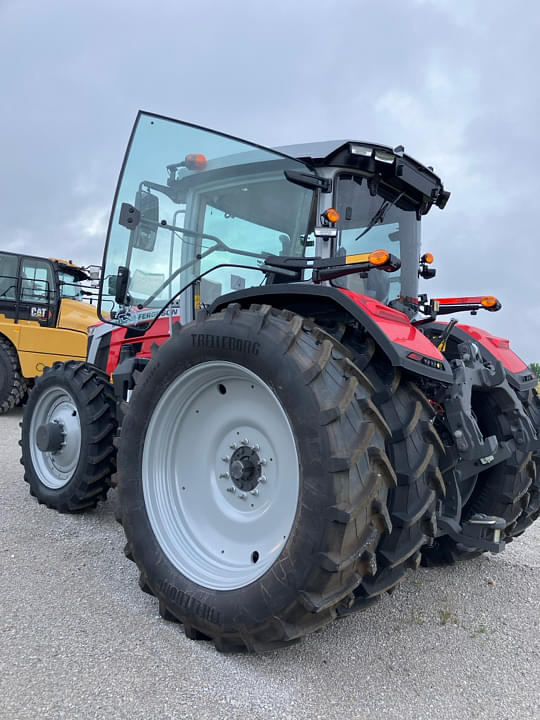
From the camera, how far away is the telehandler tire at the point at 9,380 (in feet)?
27.3

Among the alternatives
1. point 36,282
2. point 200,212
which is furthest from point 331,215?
point 36,282

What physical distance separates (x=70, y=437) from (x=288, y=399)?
2333 mm

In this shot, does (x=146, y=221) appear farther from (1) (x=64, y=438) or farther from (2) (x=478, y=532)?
(2) (x=478, y=532)

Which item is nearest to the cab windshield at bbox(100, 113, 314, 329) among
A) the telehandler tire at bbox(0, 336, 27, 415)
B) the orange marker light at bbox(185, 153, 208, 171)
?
the orange marker light at bbox(185, 153, 208, 171)

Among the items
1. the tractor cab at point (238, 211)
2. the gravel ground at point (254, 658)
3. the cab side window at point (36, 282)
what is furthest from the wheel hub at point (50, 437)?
the cab side window at point (36, 282)

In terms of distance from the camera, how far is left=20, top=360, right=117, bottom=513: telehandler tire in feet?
11.6

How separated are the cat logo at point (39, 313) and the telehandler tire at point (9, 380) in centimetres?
74

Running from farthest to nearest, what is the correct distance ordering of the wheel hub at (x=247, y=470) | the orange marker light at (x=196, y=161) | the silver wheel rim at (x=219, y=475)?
the orange marker light at (x=196, y=161) → the wheel hub at (x=247, y=470) → the silver wheel rim at (x=219, y=475)

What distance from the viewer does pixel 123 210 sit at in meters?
2.99

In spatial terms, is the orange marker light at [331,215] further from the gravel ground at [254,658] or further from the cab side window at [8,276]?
the cab side window at [8,276]

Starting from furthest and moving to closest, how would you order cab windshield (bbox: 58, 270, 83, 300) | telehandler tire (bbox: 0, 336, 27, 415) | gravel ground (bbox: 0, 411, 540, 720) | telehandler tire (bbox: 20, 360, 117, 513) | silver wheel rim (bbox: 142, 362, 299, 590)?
cab windshield (bbox: 58, 270, 83, 300) → telehandler tire (bbox: 0, 336, 27, 415) → telehandler tire (bbox: 20, 360, 117, 513) → silver wheel rim (bbox: 142, 362, 299, 590) → gravel ground (bbox: 0, 411, 540, 720)

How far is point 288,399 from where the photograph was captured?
1965 millimetres

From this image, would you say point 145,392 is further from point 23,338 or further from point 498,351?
point 23,338

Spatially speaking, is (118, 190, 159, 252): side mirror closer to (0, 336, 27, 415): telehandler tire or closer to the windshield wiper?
the windshield wiper
